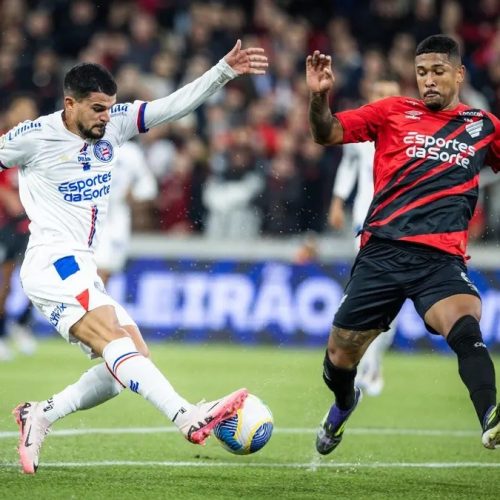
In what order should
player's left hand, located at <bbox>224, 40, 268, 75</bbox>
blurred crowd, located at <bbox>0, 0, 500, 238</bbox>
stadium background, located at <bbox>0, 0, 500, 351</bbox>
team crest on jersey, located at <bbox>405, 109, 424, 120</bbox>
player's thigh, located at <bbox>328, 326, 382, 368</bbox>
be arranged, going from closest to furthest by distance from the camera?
player's thigh, located at <bbox>328, 326, 382, 368</bbox>, team crest on jersey, located at <bbox>405, 109, 424, 120</bbox>, player's left hand, located at <bbox>224, 40, 268, 75</bbox>, stadium background, located at <bbox>0, 0, 500, 351</bbox>, blurred crowd, located at <bbox>0, 0, 500, 238</bbox>

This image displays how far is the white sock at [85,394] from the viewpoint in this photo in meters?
7.06

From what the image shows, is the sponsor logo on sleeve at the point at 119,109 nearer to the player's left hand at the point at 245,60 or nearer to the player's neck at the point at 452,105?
the player's left hand at the point at 245,60

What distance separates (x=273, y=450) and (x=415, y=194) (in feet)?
7.04

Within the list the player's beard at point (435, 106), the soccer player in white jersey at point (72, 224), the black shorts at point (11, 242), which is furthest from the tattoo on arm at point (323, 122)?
the black shorts at point (11, 242)

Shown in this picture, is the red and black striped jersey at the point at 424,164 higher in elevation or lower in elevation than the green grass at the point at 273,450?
higher

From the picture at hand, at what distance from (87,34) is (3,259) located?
20.6ft

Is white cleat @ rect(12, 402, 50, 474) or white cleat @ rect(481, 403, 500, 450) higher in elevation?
white cleat @ rect(481, 403, 500, 450)

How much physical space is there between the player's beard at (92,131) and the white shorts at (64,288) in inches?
28.1

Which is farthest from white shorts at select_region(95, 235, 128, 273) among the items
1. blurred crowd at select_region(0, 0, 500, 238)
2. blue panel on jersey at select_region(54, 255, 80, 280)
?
blue panel on jersey at select_region(54, 255, 80, 280)

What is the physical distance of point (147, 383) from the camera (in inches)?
254

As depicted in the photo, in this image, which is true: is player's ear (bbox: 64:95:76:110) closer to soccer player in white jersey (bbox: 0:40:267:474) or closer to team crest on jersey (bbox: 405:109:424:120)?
soccer player in white jersey (bbox: 0:40:267:474)

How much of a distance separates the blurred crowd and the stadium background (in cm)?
2

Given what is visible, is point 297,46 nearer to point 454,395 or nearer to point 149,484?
point 454,395

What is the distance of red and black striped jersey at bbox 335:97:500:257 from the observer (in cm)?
A: 690
